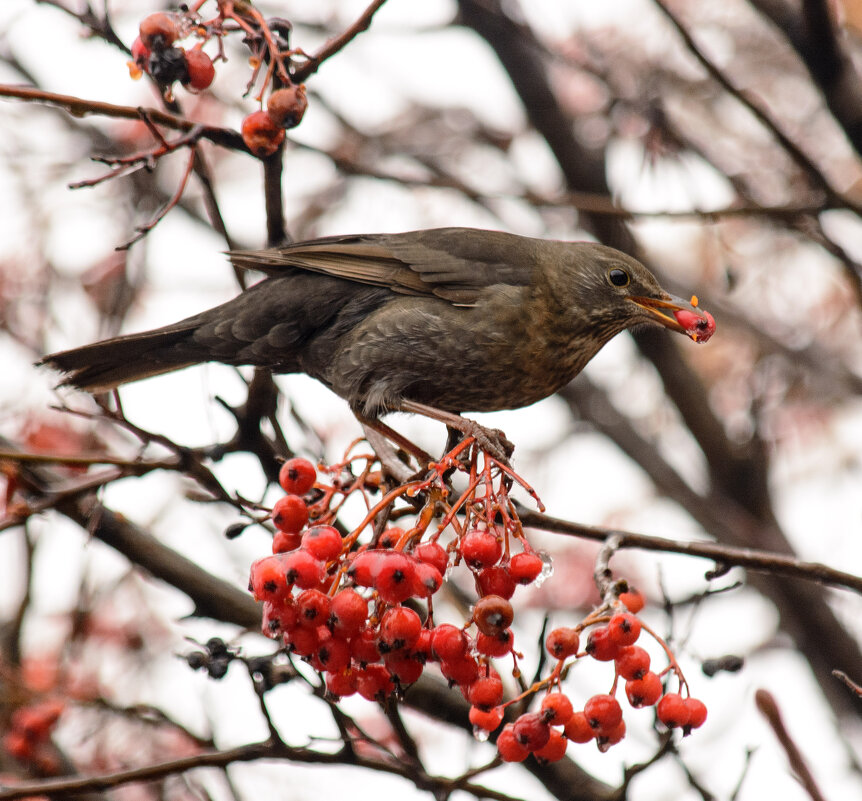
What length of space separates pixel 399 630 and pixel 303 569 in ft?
0.94

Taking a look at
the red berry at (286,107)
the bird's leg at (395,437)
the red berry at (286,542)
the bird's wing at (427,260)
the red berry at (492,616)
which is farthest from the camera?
the bird's wing at (427,260)

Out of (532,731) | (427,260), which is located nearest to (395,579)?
(532,731)

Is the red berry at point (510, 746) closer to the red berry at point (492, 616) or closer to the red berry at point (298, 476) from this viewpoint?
the red berry at point (492, 616)

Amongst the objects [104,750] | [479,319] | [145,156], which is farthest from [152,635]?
[145,156]

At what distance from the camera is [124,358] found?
4078 mm

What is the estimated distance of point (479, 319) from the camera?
402 cm

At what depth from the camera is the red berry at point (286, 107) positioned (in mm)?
2684

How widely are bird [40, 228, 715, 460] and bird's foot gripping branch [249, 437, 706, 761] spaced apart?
1.32 metres

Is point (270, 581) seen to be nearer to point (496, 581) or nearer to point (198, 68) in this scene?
point (496, 581)

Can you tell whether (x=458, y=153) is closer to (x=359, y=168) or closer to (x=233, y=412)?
(x=359, y=168)

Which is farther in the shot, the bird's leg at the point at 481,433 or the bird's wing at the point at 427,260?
the bird's wing at the point at 427,260

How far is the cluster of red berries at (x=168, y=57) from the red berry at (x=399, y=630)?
1613 millimetres

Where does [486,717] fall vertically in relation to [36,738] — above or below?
below

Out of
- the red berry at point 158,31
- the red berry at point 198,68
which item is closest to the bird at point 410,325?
the red berry at point 198,68
